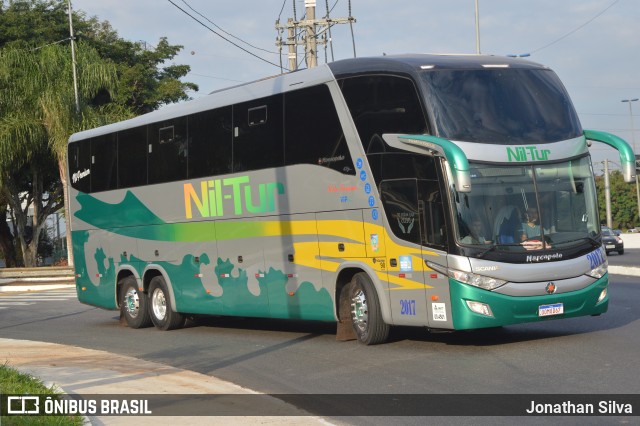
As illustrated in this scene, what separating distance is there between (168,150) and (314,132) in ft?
16.1

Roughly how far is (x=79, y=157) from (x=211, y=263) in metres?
5.96

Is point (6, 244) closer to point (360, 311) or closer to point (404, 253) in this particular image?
point (360, 311)

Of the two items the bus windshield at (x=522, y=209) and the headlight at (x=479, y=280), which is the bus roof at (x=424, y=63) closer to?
the bus windshield at (x=522, y=209)

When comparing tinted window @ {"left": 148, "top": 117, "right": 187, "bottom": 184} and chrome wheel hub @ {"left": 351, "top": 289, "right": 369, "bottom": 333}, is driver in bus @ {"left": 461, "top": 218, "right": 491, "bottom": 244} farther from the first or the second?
tinted window @ {"left": 148, "top": 117, "right": 187, "bottom": 184}

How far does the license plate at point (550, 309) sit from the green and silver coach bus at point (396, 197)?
0.04 m

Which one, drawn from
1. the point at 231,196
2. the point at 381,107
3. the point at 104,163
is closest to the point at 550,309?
the point at 381,107

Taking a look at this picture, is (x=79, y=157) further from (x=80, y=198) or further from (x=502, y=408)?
(x=502, y=408)

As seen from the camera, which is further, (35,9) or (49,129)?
(35,9)

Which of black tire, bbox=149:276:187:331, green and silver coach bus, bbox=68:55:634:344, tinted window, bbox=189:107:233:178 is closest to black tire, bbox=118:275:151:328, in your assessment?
black tire, bbox=149:276:187:331

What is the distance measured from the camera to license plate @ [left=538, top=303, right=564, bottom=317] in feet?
46.5

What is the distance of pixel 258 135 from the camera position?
1780 centimetres

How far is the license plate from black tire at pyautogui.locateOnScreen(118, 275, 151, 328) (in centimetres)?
997

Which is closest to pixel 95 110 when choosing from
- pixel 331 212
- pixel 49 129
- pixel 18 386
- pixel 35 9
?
pixel 49 129

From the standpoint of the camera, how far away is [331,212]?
1625 cm
